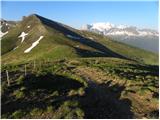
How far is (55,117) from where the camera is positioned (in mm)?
26281

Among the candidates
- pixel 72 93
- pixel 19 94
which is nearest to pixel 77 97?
pixel 72 93

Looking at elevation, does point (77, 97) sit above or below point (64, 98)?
below

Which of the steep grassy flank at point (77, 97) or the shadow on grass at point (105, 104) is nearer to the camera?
the steep grassy flank at point (77, 97)

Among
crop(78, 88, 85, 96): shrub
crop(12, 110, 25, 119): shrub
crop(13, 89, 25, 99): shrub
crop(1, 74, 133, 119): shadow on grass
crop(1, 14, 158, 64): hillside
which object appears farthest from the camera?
crop(1, 14, 158, 64): hillside

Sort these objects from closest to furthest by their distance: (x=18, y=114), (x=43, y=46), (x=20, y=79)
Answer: (x=18, y=114)
(x=20, y=79)
(x=43, y=46)

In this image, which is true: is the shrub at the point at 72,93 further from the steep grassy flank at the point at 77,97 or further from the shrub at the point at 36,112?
the shrub at the point at 36,112

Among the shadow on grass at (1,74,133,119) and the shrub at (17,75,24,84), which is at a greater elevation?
the shrub at (17,75,24,84)

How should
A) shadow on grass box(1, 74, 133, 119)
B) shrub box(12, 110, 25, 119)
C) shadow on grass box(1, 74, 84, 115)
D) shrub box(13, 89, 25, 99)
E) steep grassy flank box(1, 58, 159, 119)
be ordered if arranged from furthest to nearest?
shrub box(13, 89, 25, 99)
shadow on grass box(1, 74, 84, 115)
shadow on grass box(1, 74, 133, 119)
steep grassy flank box(1, 58, 159, 119)
shrub box(12, 110, 25, 119)

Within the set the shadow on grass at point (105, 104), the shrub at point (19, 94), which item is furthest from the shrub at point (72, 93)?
the shrub at point (19, 94)

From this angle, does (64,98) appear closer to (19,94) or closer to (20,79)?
(19,94)

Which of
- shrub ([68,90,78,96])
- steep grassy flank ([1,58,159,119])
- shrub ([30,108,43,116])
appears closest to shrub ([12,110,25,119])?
steep grassy flank ([1,58,159,119])

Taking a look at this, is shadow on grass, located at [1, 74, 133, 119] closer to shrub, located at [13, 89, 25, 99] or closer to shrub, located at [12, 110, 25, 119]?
shrub, located at [13, 89, 25, 99]

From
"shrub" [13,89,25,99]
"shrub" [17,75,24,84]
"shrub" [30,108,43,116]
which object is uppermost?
"shrub" [17,75,24,84]

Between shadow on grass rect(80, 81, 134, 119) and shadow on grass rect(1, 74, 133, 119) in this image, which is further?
shadow on grass rect(1, 74, 133, 119)
